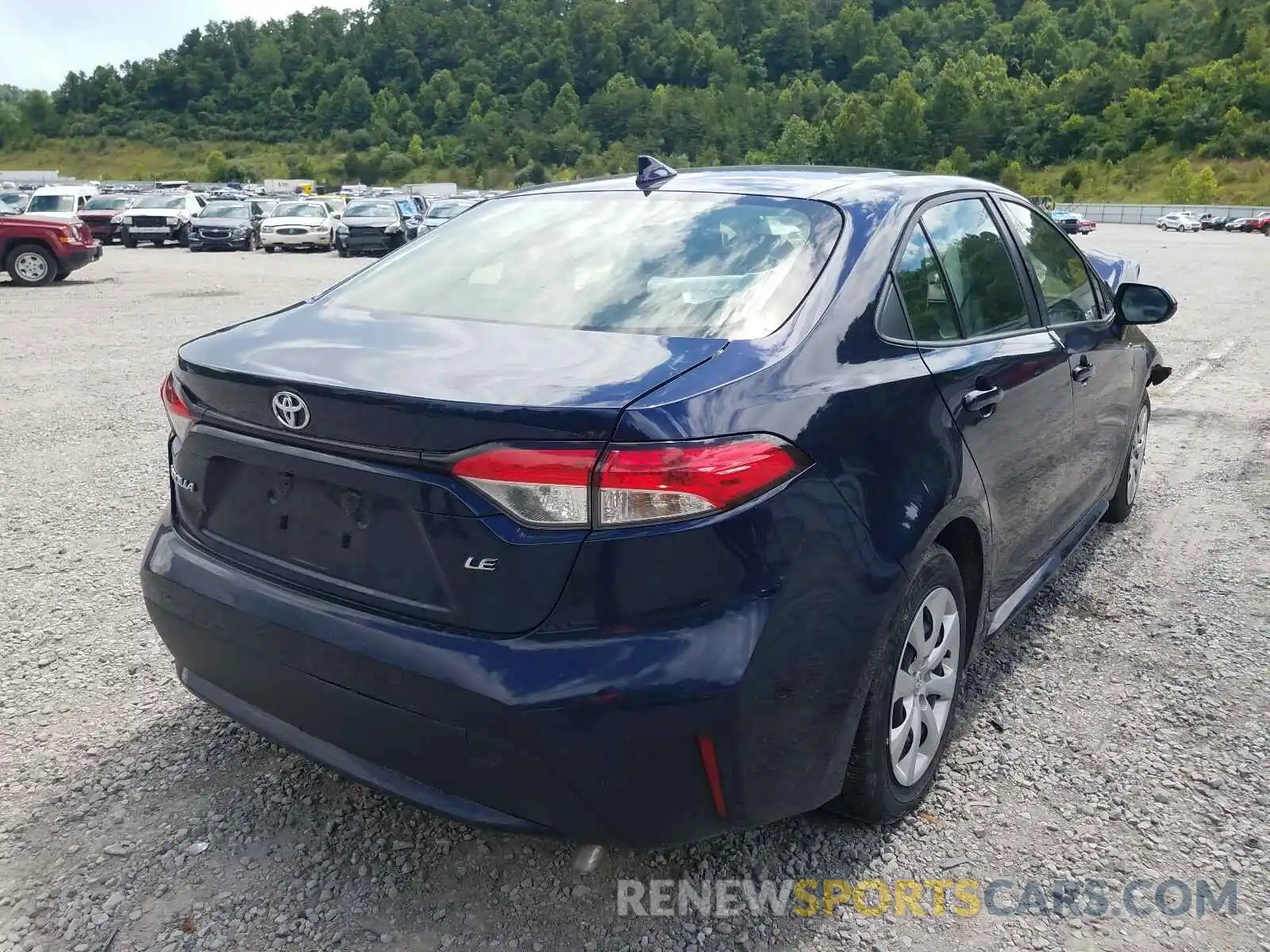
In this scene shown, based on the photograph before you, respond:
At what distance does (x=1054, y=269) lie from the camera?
151 inches

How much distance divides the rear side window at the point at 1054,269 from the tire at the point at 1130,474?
1.01 m

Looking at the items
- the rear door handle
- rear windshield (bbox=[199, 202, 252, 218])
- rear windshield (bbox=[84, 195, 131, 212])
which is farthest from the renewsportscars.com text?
rear windshield (bbox=[84, 195, 131, 212])

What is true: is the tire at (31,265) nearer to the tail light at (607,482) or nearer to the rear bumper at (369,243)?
the rear bumper at (369,243)

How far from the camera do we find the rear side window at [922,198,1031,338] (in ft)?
9.97

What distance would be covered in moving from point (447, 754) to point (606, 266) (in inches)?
52.8

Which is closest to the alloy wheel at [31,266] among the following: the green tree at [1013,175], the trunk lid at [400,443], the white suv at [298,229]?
the white suv at [298,229]

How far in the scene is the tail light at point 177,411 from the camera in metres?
2.54

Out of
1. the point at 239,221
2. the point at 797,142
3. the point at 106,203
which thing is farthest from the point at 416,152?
the point at 239,221

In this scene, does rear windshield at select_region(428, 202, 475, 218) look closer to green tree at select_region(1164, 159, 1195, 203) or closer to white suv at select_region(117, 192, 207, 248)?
white suv at select_region(117, 192, 207, 248)

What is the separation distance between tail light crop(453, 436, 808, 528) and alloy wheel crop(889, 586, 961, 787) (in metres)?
0.82

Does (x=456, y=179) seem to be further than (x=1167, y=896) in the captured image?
Yes

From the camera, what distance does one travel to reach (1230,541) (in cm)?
484

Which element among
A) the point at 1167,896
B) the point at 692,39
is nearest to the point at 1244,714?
the point at 1167,896

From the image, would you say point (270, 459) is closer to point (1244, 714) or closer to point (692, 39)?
point (1244, 714)
